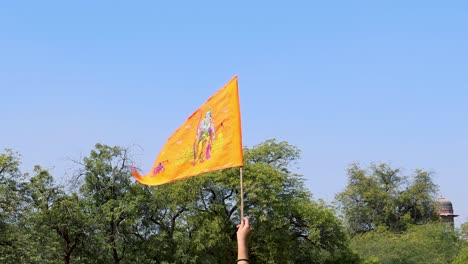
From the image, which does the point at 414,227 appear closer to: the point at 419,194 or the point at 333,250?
the point at 419,194

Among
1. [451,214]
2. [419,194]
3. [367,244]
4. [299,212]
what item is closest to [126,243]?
[299,212]

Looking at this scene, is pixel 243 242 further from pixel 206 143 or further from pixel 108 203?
pixel 108 203

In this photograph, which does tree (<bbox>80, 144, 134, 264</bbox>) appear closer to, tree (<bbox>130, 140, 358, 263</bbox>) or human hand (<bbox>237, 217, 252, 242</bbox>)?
tree (<bbox>130, 140, 358, 263</bbox>)

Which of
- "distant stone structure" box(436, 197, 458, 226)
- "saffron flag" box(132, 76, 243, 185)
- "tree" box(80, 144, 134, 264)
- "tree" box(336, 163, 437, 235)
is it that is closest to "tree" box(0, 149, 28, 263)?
Answer: "tree" box(80, 144, 134, 264)

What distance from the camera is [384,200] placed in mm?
64125

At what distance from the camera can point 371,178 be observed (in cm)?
6612

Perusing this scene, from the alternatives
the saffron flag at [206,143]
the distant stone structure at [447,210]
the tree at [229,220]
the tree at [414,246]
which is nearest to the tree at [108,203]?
the tree at [229,220]

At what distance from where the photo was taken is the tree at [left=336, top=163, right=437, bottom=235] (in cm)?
6450

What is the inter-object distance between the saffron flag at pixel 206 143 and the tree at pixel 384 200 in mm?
55250

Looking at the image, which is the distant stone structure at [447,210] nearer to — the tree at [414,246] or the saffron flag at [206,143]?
the tree at [414,246]

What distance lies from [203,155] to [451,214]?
252ft

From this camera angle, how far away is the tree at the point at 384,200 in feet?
212

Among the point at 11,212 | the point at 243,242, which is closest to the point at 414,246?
the point at 11,212

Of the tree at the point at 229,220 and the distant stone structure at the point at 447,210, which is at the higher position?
the distant stone structure at the point at 447,210
